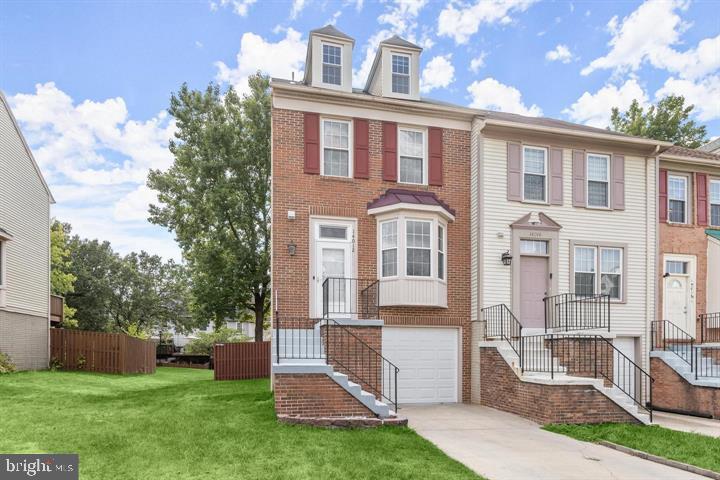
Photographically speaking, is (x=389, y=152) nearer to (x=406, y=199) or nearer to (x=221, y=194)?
(x=406, y=199)

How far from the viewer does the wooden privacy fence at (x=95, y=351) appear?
17.1 meters

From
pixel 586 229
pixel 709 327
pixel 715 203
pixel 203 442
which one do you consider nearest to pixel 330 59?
pixel 586 229

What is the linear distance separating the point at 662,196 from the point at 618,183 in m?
1.85

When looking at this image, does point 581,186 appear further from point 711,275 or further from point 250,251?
point 250,251

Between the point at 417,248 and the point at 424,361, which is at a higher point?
the point at 417,248

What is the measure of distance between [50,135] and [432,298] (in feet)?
54.6

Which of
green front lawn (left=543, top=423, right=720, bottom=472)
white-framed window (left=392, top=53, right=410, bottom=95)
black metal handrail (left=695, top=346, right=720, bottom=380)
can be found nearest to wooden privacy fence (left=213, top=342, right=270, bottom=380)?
white-framed window (left=392, top=53, right=410, bottom=95)

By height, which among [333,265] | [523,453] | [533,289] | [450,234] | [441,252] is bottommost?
[523,453]

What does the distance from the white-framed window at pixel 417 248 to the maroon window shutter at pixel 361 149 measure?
1.73 metres

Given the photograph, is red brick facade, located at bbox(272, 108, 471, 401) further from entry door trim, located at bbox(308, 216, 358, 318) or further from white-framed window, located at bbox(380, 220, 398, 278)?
white-framed window, located at bbox(380, 220, 398, 278)

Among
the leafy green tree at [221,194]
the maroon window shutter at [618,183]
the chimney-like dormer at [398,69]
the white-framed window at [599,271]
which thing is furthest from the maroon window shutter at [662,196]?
the leafy green tree at [221,194]

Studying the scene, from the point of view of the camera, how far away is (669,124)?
80.7 ft

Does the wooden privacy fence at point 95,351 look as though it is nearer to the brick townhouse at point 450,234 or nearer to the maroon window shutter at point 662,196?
the brick townhouse at point 450,234

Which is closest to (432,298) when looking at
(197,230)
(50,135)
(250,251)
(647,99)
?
(250,251)
